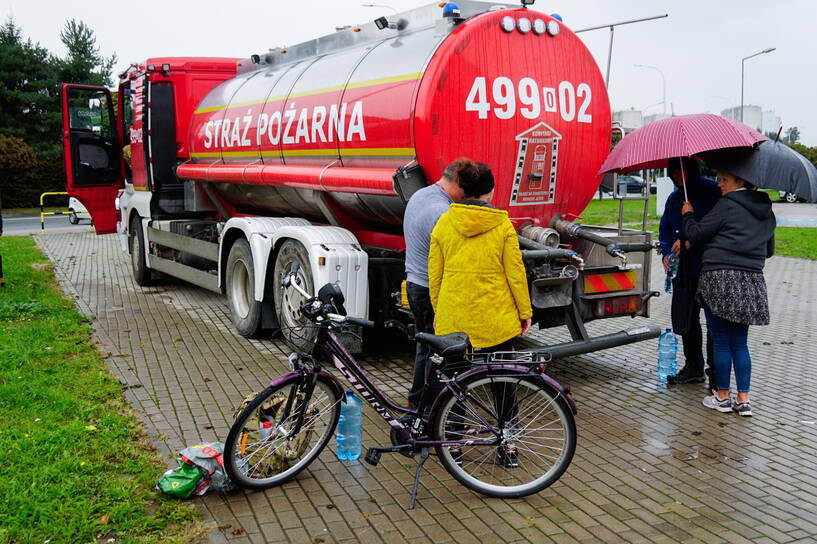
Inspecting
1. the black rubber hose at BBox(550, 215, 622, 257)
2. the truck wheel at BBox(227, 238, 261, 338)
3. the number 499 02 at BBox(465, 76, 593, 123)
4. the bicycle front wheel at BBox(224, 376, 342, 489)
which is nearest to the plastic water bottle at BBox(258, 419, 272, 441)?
the bicycle front wheel at BBox(224, 376, 342, 489)

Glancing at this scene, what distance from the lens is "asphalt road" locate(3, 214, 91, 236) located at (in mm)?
23547

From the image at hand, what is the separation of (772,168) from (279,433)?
3.74 m

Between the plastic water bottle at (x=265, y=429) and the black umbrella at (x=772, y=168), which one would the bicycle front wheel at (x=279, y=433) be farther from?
the black umbrella at (x=772, y=168)

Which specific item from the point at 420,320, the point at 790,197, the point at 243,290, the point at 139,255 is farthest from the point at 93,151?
the point at 790,197

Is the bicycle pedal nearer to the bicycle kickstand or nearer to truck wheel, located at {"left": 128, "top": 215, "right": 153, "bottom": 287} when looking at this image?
the bicycle kickstand

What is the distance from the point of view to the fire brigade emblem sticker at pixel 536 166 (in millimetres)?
6254

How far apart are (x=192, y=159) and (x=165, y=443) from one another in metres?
6.21

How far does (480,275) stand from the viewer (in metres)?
4.43

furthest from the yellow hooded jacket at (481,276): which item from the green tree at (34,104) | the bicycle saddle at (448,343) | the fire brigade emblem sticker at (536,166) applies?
the green tree at (34,104)

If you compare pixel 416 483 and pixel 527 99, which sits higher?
pixel 527 99

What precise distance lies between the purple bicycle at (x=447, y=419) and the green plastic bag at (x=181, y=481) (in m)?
0.19

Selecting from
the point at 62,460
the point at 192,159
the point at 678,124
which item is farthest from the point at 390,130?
the point at 192,159

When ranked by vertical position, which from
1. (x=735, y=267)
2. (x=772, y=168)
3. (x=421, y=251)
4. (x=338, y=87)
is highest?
(x=338, y=87)

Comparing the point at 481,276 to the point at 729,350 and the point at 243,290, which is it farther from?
the point at 243,290
